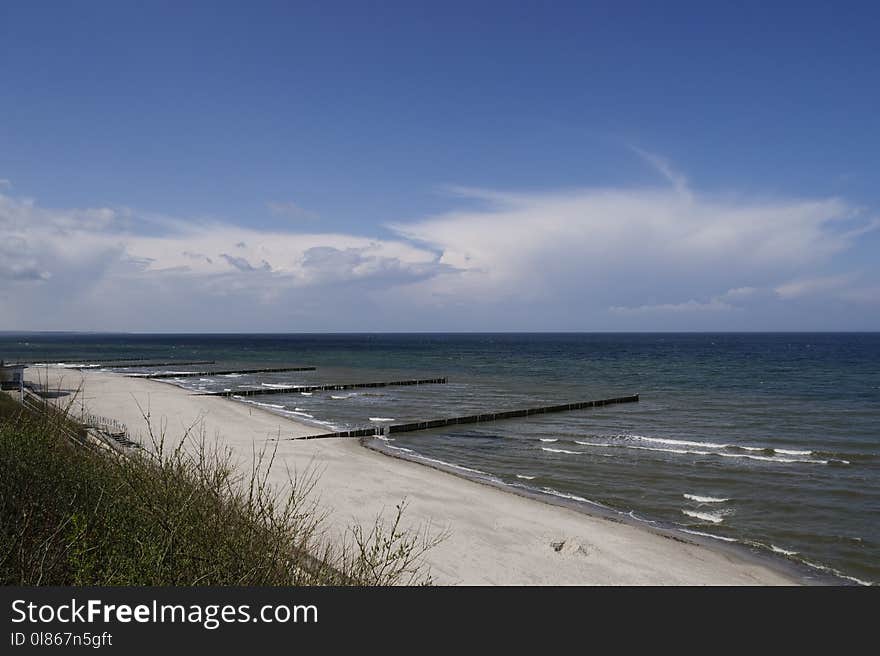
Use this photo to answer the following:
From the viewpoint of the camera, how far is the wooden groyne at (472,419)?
35.2 m

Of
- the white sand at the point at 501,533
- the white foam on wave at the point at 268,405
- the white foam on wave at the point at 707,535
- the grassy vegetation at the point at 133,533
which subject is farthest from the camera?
the white foam on wave at the point at 268,405

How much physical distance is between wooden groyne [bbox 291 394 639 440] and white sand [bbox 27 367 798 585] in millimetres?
5300

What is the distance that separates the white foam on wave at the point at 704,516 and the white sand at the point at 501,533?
286 cm

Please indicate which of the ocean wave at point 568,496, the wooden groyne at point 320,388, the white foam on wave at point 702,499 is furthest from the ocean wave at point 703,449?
the wooden groyne at point 320,388

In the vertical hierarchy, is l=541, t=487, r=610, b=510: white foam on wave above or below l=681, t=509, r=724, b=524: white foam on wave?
below

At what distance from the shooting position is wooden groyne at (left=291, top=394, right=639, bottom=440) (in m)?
35.2

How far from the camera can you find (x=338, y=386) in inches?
2530

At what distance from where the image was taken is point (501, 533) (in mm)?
17641

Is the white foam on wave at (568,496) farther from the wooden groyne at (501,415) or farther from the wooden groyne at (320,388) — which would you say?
the wooden groyne at (320,388)

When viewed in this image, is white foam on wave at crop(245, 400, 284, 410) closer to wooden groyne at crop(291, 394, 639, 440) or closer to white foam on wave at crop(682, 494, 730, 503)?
wooden groyne at crop(291, 394, 639, 440)

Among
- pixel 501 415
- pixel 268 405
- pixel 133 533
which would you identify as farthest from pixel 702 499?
pixel 268 405

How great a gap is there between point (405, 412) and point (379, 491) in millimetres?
24386

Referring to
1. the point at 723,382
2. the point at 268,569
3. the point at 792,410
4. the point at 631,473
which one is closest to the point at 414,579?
the point at 268,569

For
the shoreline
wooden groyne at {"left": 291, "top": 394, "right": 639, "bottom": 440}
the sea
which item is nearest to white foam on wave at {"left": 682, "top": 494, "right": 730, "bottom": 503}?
the sea
